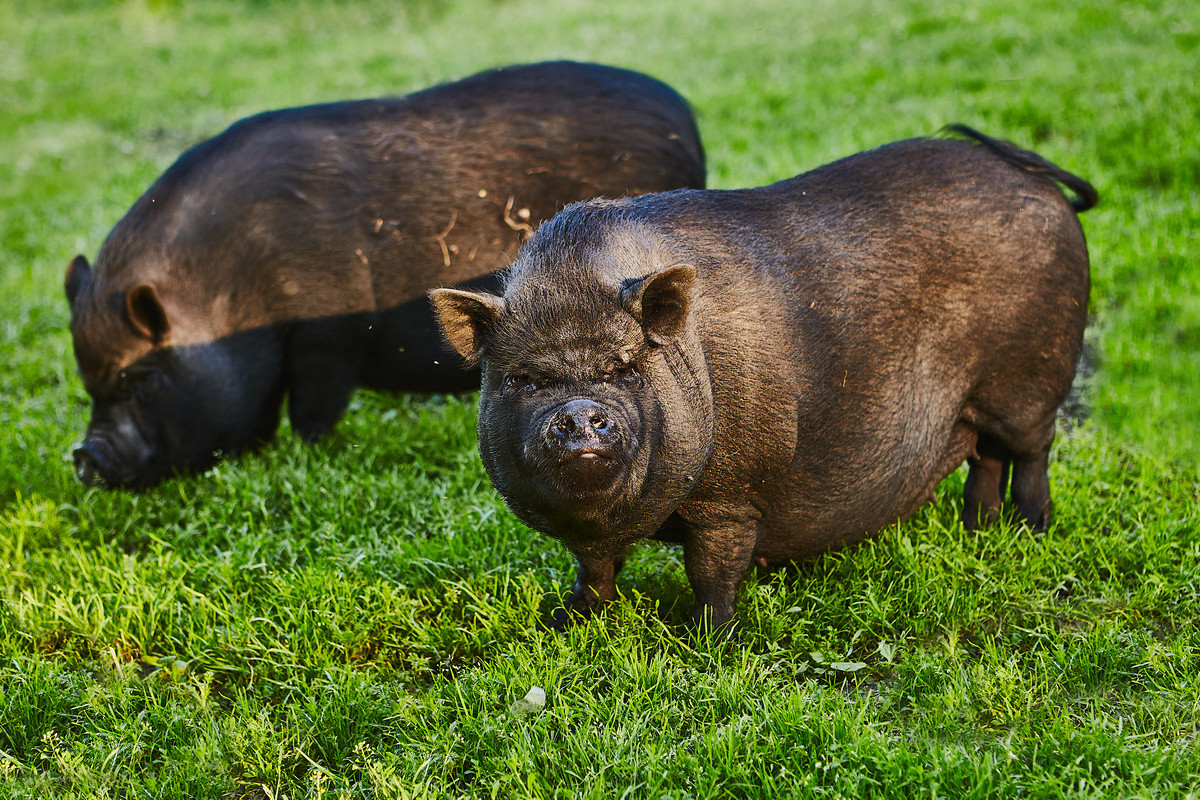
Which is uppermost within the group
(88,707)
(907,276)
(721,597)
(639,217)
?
(639,217)

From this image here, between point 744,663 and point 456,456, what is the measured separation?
7.31 ft

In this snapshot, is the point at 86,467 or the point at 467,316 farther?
the point at 86,467

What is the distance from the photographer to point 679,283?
9.63 feet

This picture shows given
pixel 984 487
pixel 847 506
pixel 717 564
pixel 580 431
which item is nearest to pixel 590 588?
pixel 717 564

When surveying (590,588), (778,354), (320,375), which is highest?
(778,354)

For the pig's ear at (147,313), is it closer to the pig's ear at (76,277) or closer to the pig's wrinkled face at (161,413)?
the pig's wrinkled face at (161,413)

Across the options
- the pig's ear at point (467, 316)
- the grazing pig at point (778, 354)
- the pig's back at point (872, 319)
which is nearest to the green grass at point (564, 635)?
the grazing pig at point (778, 354)

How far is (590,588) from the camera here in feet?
12.0

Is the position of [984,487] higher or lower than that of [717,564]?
lower

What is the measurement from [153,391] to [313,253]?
3.49 feet

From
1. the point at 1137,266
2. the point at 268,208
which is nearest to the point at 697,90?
the point at 1137,266

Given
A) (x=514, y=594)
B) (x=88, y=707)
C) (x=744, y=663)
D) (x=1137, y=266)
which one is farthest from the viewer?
(x=1137, y=266)

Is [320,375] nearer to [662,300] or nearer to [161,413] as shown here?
[161,413]

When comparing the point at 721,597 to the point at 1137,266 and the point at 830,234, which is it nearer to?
the point at 830,234
